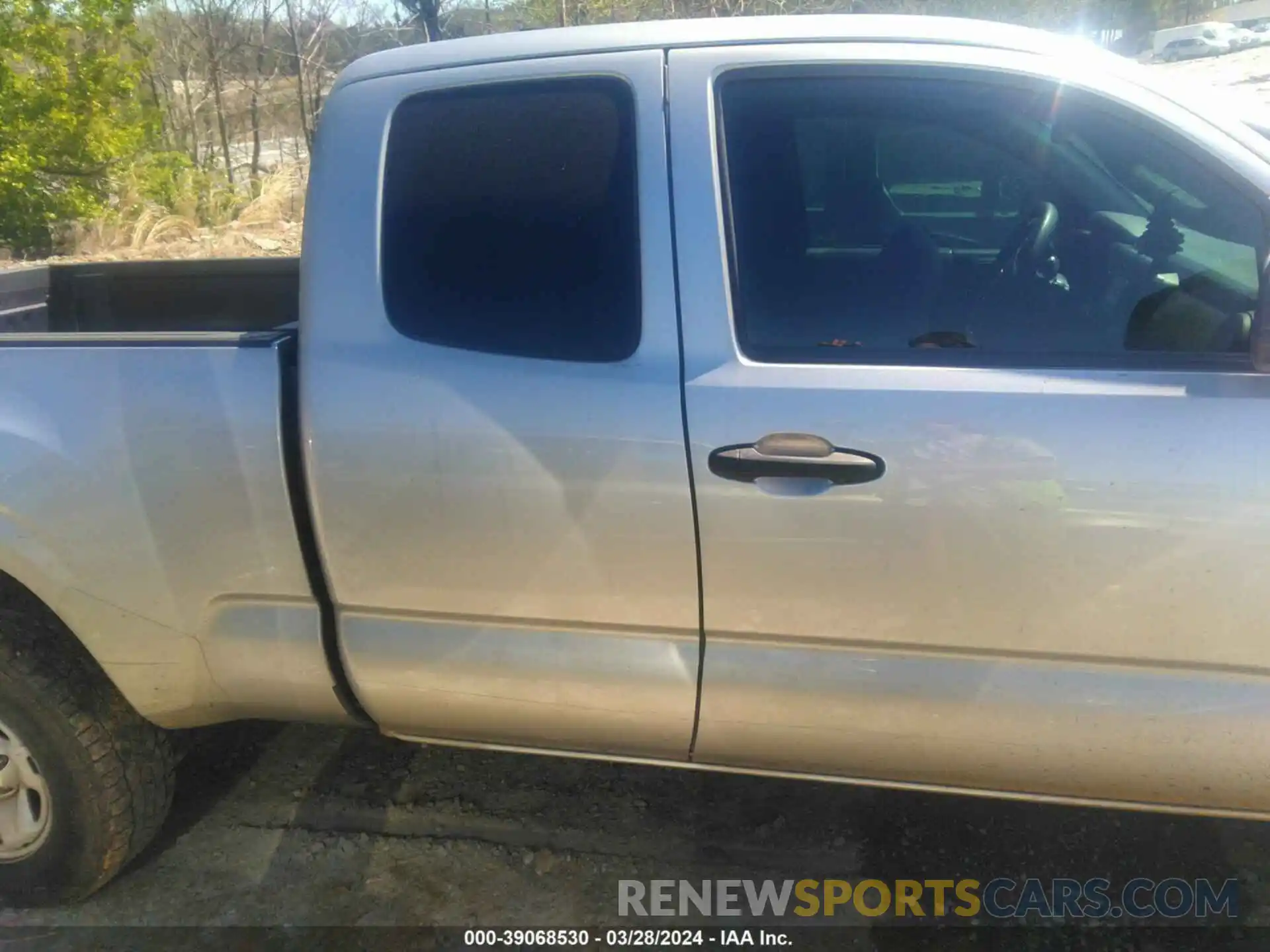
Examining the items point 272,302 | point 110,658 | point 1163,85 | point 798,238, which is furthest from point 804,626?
point 272,302

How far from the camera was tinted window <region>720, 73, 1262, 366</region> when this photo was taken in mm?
1925

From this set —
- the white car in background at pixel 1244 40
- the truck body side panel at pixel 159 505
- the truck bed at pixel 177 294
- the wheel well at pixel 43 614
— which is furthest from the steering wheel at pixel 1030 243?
the white car in background at pixel 1244 40

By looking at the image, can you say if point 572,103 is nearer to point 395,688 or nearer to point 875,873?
point 395,688

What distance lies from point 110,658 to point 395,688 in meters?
0.65

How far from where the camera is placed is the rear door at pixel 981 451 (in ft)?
6.08

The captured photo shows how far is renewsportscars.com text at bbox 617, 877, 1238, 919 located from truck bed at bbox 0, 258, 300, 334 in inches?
93.3

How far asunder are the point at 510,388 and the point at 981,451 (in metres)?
0.91

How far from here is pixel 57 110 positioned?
10195 mm

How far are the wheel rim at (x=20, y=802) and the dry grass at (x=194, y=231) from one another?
8496 millimetres

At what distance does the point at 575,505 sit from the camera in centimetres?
202

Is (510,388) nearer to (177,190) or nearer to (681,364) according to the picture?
(681,364)

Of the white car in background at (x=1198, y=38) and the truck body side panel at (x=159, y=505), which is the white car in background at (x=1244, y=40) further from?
the truck body side panel at (x=159, y=505)

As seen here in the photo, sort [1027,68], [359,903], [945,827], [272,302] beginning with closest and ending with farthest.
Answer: [1027,68] → [359,903] → [945,827] → [272,302]

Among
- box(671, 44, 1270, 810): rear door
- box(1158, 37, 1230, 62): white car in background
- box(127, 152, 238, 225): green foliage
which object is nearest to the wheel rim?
box(671, 44, 1270, 810): rear door
